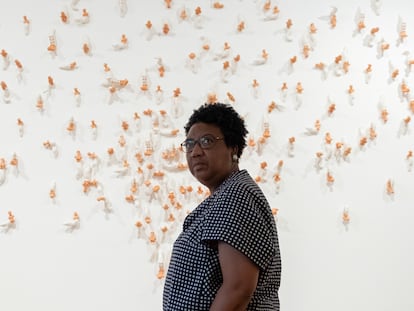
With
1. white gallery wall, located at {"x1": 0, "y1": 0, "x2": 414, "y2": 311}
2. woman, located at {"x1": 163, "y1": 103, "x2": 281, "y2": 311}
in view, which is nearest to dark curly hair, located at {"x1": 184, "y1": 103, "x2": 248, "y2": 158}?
woman, located at {"x1": 163, "y1": 103, "x2": 281, "y2": 311}

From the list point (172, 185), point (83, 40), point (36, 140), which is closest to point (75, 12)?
point (83, 40)

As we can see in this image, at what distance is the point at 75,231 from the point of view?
2.36 metres

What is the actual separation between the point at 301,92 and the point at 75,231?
116 centimetres

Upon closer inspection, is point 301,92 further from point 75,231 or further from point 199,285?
point 199,285

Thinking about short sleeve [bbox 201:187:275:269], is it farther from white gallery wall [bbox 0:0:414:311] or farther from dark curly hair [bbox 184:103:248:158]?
white gallery wall [bbox 0:0:414:311]

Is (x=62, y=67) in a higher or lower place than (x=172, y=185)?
higher

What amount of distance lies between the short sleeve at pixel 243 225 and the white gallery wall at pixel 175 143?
1.10 m

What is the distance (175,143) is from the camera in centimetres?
241

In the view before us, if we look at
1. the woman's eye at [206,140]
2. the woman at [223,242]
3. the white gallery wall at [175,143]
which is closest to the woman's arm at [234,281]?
the woman at [223,242]

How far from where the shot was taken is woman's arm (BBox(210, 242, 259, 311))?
121 cm

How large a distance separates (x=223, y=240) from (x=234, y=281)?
0.09 meters

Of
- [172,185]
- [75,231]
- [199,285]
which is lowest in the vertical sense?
[199,285]

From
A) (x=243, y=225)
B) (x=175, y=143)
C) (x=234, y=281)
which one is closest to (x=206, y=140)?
(x=243, y=225)

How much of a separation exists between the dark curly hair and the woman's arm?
332mm
